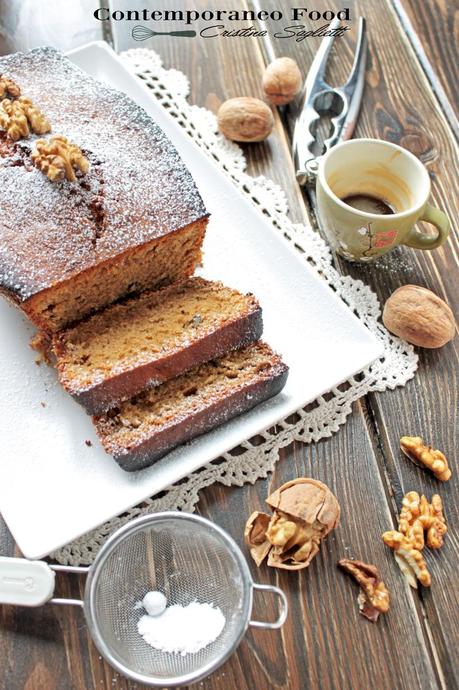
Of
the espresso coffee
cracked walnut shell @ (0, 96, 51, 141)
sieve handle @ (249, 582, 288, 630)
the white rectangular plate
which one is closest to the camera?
sieve handle @ (249, 582, 288, 630)

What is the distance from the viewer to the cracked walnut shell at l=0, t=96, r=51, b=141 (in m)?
2.09

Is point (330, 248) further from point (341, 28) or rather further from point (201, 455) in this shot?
point (341, 28)

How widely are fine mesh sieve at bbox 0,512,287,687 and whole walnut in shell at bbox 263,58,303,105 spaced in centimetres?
169

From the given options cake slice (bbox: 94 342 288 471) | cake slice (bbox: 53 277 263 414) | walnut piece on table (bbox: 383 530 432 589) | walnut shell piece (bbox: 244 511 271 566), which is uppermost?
cake slice (bbox: 53 277 263 414)

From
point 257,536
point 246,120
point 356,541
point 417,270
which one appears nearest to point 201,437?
point 257,536

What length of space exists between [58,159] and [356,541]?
135 centimetres

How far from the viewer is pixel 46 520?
1.80 meters

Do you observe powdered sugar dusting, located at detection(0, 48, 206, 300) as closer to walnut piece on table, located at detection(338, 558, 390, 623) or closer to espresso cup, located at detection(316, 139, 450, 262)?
espresso cup, located at detection(316, 139, 450, 262)

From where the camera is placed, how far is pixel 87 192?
2012 mm

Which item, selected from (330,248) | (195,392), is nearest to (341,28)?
(330,248)

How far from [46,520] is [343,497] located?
0.81 m

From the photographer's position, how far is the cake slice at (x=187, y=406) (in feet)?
6.06

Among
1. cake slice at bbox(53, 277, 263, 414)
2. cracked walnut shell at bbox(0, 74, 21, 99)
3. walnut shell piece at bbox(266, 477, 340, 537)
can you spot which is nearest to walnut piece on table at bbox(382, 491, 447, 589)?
walnut shell piece at bbox(266, 477, 340, 537)

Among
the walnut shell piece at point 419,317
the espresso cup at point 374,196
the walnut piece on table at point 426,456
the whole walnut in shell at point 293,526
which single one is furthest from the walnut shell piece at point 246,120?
the whole walnut in shell at point 293,526
